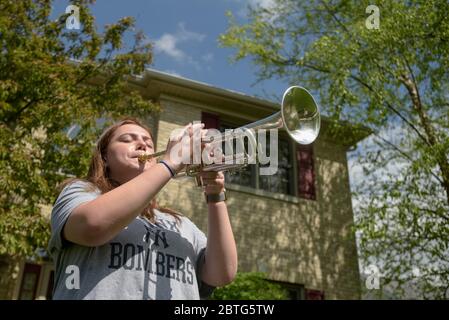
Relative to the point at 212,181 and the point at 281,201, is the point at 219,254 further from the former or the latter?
the point at 281,201

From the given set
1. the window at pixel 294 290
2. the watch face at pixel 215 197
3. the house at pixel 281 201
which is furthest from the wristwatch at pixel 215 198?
the window at pixel 294 290

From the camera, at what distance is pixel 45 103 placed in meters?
6.94

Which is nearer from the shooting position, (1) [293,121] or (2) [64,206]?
(2) [64,206]

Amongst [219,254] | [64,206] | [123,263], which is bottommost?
[123,263]

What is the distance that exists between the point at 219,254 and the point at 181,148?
538 mm

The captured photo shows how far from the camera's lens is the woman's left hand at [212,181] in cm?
234

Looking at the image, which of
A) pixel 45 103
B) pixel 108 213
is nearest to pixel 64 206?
pixel 108 213

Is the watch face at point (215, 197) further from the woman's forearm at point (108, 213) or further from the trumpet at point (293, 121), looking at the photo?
the woman's forearm at point (108, 213)

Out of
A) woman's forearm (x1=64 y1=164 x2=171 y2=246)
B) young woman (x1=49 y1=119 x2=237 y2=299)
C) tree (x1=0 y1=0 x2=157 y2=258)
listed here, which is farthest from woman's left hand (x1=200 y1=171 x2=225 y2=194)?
tree (x1=0 y1=0 x2=157 y2=258)

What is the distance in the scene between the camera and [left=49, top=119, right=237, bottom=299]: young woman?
5.83 ft

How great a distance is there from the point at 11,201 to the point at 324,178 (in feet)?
24.5

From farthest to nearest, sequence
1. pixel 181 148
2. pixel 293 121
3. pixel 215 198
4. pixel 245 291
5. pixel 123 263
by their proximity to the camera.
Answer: pixel 245 291 < pixel 293 121 < pixel 215 198 < pixel 181 148 < pixel 123 263

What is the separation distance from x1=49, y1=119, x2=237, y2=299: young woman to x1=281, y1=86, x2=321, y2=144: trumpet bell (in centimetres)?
65
